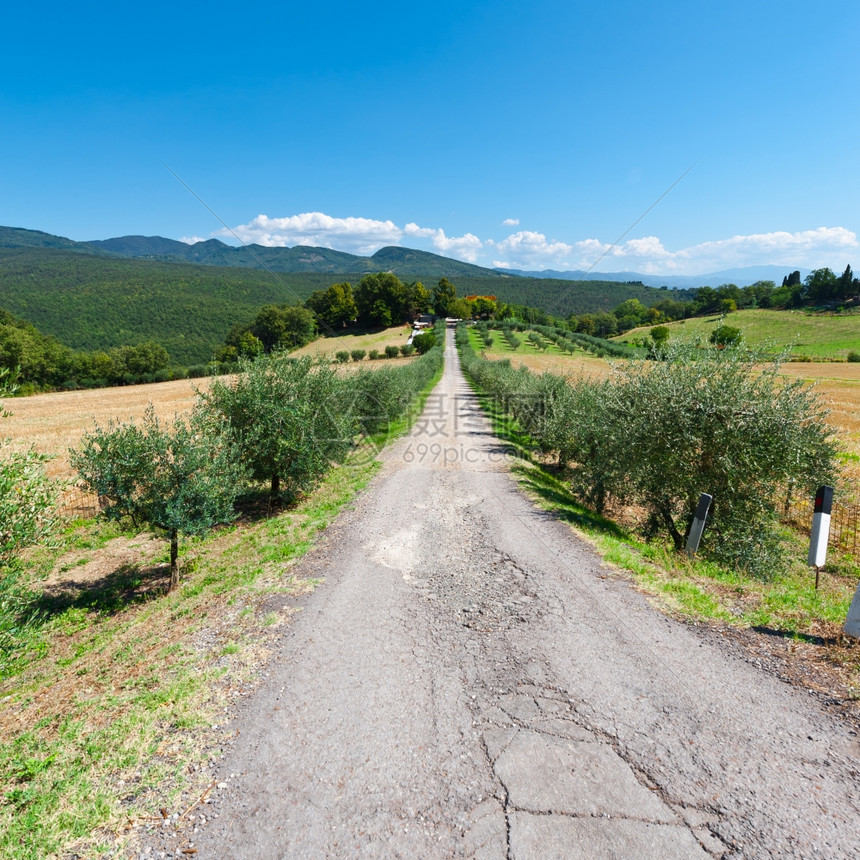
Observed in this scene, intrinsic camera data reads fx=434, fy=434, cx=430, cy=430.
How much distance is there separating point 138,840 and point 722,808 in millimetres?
5401

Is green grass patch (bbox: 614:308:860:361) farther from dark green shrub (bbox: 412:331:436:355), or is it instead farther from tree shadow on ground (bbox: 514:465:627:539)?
tree shadow on ground (bbox: 514:465:627:539)

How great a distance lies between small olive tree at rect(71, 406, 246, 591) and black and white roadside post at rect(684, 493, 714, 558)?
1146cm

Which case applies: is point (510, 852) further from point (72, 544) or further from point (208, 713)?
point (72, 544)

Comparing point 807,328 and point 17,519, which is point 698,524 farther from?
point 807,328

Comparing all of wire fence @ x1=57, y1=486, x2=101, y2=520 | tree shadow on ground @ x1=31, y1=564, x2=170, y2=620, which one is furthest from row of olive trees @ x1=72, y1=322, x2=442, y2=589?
wire fence @ x1=57, y1=486, x2=101, y2=520

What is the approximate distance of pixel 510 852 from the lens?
12.3ft

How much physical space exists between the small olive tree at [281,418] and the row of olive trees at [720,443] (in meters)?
9.75

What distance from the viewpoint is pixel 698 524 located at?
1023 cm

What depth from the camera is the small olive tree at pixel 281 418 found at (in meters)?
14.5

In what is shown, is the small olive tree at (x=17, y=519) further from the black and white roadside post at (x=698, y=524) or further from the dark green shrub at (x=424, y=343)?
the dark green shrub at (x=424, y=343)

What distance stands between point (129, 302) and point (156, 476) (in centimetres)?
14411

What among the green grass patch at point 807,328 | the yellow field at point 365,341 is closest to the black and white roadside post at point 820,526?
the green grass patch at point 807,328

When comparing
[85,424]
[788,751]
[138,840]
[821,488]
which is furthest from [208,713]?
[85,424]

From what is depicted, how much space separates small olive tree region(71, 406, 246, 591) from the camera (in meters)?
9.86
